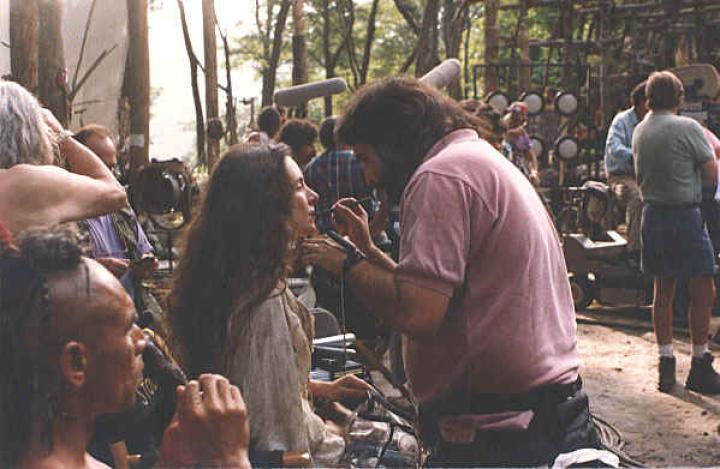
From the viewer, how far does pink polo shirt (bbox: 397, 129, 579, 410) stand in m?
2.95

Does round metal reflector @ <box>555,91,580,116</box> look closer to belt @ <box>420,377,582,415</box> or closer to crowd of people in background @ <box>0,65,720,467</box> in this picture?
crowd of people in background @ <box>0,65,720,467</box>

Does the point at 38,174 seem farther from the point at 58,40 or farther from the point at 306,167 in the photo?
the point at 58,40

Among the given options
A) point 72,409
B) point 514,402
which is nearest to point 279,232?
point 514,402

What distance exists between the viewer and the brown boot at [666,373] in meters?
7.80

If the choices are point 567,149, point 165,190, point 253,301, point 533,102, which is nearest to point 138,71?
point 165,190

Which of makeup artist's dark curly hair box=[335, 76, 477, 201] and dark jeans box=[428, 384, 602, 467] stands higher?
makeup artist's dark curly hair box=[335, 76, 477, 201]

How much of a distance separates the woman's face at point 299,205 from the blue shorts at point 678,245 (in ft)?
14.4

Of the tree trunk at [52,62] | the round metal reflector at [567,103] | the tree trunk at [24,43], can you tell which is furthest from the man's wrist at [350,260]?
the round metal reflector at [567,103]

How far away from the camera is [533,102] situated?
1855 cm

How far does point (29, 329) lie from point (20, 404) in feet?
0.42

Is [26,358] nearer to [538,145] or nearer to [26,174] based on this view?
[26,174]

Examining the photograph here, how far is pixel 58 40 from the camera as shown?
11.6 metres

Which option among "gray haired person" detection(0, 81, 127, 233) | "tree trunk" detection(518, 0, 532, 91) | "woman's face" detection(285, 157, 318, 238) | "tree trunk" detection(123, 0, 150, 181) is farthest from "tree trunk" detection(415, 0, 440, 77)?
"gray haired person" detection(0, 81, 127, 233)

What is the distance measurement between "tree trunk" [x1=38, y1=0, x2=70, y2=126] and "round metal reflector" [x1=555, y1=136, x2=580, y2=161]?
8.49 m
